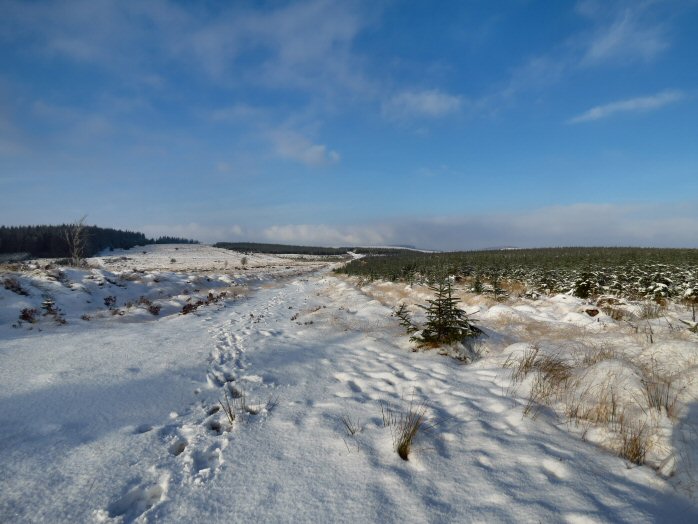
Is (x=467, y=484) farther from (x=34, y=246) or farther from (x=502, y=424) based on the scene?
(x=34, y=246)

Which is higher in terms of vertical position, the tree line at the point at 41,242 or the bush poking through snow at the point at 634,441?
the tree line at the point at 41,242

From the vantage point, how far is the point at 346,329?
373 inches

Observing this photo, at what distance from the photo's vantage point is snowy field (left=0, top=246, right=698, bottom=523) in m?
2.48

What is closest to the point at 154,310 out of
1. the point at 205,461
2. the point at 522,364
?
the point at 205,461

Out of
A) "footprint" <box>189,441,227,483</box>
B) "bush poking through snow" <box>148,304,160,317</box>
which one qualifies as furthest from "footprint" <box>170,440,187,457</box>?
"bush poking through snow" <box>148,304,160,317</box>

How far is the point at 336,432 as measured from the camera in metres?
3.59

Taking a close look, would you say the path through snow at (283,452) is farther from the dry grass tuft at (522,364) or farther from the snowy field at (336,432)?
the dry grass tuft at (522,364)

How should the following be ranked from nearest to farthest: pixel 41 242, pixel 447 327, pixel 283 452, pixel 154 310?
1. pixel 283 452
2. pixel 447 327
3. pixel 154 310
4. pixel 41 242

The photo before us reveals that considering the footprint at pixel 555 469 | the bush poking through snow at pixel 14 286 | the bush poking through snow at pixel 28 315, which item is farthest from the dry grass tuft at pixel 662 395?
the bush poking through snow at pixel 14 286

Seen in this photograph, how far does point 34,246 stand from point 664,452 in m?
102

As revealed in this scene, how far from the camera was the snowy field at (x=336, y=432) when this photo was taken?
2.48m

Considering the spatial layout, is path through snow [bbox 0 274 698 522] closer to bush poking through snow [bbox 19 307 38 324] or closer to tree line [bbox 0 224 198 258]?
bush poking through snow [bbox 19 307 38 324]

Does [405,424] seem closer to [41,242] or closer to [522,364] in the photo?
[522,364]

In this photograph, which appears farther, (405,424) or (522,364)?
(522,364)
